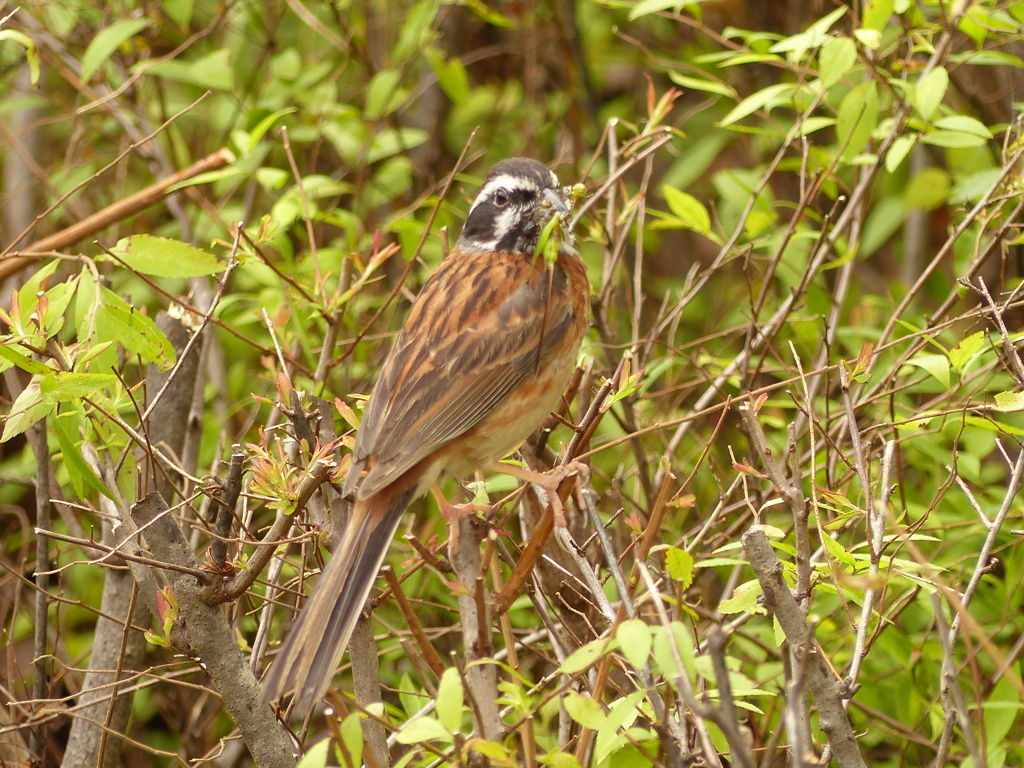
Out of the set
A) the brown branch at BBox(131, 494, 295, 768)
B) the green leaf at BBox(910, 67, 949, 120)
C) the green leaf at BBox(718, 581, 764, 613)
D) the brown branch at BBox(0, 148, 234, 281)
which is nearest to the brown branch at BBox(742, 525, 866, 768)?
the green leaf at BBox(718, 581, 764, 613)

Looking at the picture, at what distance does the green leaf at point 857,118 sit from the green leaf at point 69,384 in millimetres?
2436

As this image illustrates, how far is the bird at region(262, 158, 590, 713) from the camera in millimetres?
3055

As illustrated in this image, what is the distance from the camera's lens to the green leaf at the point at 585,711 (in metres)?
2.06

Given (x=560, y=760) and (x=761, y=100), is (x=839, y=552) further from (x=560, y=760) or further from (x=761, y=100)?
(x=761, y=100)

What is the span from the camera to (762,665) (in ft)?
12.7

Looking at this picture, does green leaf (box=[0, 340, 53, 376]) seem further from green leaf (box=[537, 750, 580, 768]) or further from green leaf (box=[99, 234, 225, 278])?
green leaf (box=[537, 750, 580, 768])

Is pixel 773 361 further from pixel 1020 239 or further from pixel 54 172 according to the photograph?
pixel 54 172

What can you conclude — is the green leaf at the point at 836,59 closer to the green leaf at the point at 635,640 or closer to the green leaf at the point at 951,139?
the green leaf at the point at 951,139

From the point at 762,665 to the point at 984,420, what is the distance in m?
1.18

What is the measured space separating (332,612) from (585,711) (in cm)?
83

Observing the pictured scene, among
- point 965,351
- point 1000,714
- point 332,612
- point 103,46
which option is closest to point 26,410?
point 332,612

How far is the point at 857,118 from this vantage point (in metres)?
3.61

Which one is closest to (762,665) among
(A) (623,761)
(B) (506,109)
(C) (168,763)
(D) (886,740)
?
(D) (886,740)

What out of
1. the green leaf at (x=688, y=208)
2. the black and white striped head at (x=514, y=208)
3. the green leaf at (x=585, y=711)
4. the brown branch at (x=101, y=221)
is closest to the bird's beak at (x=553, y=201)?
the black and white striped head at (x=514, y=208)
